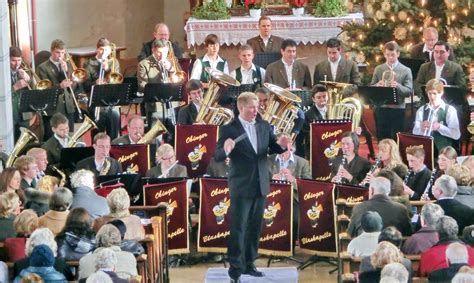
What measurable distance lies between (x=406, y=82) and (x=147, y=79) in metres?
3.25

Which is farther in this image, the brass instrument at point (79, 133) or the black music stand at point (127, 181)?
the brass instrument at point (79, 133)

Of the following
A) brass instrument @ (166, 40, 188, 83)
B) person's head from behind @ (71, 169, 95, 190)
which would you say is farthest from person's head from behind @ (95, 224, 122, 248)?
brass instrument @ (166, 40, 188, 83)

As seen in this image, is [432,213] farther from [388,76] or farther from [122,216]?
[388,76]

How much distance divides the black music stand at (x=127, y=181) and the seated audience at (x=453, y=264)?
407 centimetres

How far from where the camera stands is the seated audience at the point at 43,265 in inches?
375

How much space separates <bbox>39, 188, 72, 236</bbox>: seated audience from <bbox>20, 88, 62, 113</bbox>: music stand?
4121 mm

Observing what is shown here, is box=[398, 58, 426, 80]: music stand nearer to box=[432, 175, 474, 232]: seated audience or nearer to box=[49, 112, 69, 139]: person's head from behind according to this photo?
box=[49, 112, 69, 139]: person's head from behind

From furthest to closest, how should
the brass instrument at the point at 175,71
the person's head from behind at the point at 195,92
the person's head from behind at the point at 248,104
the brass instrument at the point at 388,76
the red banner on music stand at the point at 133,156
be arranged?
the brass instrument at the point at 175,71
the brass instrument at the point at 388,76
the person's head from behind at the point at 195,92
the red banner on music stand at the point at 133,156
the person's head from behind at the point at 248,104

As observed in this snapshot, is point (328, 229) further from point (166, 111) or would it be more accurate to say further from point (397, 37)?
point (397, 37)

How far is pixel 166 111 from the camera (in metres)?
16.1

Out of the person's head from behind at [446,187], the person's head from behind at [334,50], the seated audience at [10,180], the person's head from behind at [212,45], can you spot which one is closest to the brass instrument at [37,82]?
the person's head from behind at [212,45]

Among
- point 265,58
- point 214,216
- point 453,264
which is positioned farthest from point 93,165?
point 453,264

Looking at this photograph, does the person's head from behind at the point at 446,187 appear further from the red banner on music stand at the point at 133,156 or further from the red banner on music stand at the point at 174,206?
the red banner on music stand at the point at 133,156

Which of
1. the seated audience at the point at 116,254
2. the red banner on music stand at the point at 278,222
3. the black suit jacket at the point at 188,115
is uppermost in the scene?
the black suit jacket at the point at 188,115
